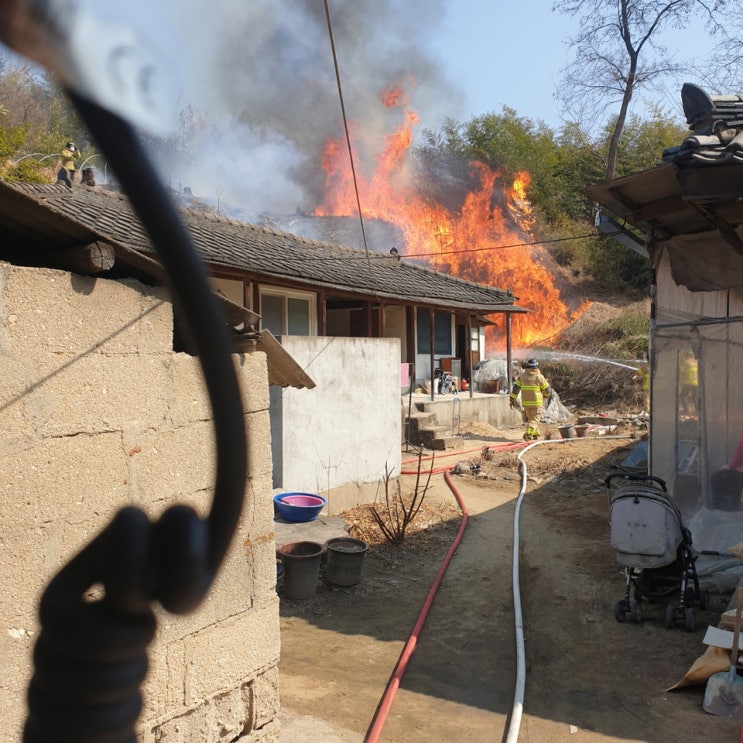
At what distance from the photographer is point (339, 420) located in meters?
9.31

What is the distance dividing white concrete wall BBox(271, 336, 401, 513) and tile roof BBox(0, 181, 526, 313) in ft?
5.75

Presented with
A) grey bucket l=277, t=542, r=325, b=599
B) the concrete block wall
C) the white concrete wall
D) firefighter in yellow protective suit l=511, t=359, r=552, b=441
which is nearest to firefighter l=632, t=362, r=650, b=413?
firefighter in yellow protective suit l=511, t=359, r=552, b=441

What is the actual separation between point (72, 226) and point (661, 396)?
6.75 m

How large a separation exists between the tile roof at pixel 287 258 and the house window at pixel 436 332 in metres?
1.03

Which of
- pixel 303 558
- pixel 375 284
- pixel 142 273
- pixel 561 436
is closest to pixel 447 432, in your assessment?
pixel 561 436

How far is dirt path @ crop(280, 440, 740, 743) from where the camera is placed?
4.21 metres

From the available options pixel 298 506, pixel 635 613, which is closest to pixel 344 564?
pixel 298 506

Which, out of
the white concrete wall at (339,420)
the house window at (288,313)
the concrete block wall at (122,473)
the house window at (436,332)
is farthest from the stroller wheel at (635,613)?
the house window at (436,332)

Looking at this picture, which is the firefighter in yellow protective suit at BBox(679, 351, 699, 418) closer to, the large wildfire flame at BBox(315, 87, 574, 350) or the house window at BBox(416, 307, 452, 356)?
the house window at BBox(416, 307, 452, 356)

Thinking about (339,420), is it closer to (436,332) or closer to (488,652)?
(488,652)

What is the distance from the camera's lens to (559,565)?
24.4 ft

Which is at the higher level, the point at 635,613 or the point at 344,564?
the point at 344,564

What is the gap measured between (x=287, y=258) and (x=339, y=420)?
6.00m

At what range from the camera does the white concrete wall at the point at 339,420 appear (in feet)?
27.6
